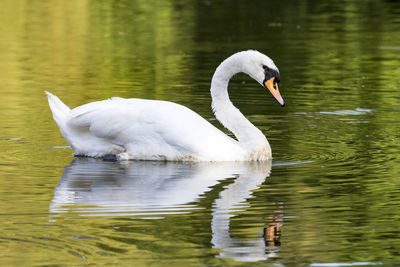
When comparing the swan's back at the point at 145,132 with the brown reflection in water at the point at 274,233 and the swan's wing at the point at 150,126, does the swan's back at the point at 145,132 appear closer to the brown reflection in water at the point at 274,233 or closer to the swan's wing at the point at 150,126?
the swan's wing at the point at 150,126

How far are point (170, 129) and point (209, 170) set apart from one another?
2.05 ft

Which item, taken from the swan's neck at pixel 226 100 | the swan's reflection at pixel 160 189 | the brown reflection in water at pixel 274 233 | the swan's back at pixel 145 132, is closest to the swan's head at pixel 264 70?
the swan's neck at pixel 226 100

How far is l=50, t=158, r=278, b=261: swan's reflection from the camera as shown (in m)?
7.57

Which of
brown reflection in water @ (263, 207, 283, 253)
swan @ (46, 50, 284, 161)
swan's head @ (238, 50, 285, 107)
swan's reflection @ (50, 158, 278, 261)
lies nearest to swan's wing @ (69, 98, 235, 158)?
swan @ (46, 50, 284, 161)

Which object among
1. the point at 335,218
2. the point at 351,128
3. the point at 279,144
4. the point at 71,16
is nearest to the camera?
the point at 335,218

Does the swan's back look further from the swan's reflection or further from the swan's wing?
the swan's reflection

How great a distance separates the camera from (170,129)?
10.5 metres

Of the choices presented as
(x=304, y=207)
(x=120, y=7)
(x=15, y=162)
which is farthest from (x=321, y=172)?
(x=120, y=7)

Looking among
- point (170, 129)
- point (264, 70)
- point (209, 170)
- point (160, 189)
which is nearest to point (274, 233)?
point (160, 189)

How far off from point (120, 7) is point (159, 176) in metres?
24.8

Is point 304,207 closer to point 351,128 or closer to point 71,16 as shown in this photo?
point 351,128

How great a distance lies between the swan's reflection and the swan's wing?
23cm

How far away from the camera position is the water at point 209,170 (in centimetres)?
705

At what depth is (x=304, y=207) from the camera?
27.6 feet
